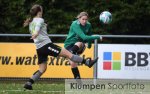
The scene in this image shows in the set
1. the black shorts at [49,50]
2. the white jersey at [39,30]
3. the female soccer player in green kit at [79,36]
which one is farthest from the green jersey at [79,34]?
the white jersey at [39,30]

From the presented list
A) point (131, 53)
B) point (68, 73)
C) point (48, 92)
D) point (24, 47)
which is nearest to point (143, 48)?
point (131, 53)

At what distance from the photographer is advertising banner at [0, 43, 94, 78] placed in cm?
1772

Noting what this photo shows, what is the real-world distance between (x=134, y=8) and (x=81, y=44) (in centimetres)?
910

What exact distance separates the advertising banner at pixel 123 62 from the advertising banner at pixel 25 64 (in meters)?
0.40

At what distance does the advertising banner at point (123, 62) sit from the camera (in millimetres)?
17594

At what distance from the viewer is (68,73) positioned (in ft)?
58.4

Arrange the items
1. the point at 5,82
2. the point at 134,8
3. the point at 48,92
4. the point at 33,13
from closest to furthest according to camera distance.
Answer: the point at 33,13 < the point at 48,92 < the point at 5,82 < the point at 134,8

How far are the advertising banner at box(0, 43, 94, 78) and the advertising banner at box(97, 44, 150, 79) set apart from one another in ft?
1.31

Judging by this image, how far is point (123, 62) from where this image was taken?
1772 cm

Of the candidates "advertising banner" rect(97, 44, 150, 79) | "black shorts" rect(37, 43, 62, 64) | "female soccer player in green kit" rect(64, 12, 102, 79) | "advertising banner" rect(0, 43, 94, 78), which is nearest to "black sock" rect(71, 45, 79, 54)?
"female soccer player in green kit" rect(64, 12, 102, 79)

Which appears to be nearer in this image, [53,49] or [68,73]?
[53,49]

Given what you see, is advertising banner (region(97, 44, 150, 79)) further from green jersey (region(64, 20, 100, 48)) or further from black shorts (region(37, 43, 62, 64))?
black shorts (region(37, 43, 62, 64))

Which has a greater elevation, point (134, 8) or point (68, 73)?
point (134, 8)

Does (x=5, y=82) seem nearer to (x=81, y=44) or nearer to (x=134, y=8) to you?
(x=81, y=44)
